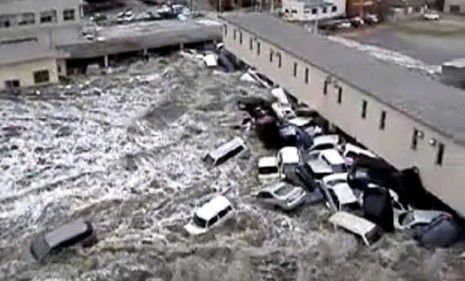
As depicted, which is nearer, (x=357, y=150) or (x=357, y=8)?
(x=357, y=150)

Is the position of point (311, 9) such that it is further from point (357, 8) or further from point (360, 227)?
point (360, 227)

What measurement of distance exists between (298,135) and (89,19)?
18.3 m

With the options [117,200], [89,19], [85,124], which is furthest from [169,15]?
[117,200]

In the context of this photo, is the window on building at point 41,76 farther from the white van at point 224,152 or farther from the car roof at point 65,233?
the car roof at point 65,233

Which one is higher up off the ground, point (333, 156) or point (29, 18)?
point (29, 18)

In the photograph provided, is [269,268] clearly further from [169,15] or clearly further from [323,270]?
[169,15]

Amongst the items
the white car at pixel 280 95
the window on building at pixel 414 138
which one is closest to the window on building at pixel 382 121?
the window on building at pixel 414 138

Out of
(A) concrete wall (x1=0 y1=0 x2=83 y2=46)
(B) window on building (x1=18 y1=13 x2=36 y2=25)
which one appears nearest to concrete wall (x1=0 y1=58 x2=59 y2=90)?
(A) concrete wall (x1=0 y1=0 x2=83 y2=46)

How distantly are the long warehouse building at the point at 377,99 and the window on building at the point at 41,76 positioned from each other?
7.80 m

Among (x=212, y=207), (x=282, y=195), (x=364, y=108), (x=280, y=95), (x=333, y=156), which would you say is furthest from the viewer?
(x=280, y=95)

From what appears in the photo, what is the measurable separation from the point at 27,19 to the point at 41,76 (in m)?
2.75

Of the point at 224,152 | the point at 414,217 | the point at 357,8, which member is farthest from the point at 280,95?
the point at 357,8

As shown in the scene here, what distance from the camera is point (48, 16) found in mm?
25891

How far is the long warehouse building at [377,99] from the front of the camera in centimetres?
1445
